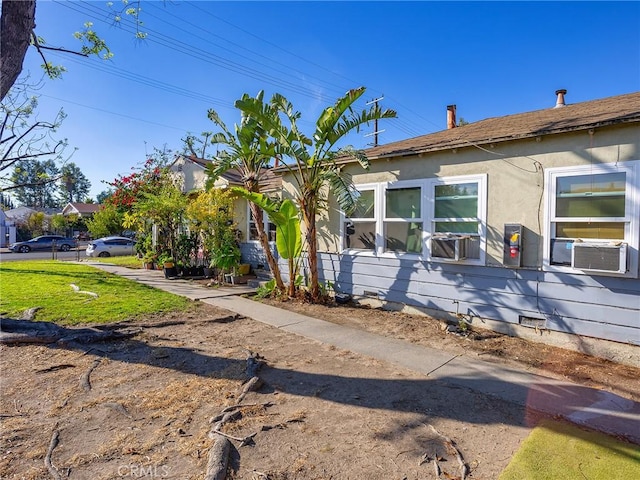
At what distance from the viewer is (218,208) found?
11711 millimetres

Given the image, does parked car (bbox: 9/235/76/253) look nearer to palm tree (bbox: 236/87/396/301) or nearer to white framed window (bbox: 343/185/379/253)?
palm tree (bbox: 236/87/396/301)

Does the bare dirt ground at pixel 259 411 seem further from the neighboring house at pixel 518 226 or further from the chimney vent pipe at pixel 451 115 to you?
the chimney vent pipe at pixel 451 115

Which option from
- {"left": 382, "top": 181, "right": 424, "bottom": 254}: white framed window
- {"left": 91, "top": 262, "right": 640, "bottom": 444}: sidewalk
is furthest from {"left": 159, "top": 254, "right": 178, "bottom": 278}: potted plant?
{"left": 382, "top": 181, "right": 424, "bottom": 254}: white framed window

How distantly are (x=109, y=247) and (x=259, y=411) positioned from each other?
25.6 metres

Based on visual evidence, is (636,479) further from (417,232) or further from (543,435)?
(417,232)

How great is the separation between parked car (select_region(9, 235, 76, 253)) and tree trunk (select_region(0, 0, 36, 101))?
33011 millimetres

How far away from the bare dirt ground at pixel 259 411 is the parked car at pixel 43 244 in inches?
1318

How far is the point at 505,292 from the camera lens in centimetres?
611

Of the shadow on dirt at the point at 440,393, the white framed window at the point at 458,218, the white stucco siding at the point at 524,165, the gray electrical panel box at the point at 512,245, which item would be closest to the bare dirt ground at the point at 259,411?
the shadow on dirt at the point at 440,393

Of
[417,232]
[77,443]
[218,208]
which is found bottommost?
[77,443]

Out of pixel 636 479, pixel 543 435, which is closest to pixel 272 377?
pixel 543 435

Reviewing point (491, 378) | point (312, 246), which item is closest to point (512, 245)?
point (491, 378)

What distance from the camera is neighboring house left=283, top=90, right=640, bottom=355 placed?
16.5 feet

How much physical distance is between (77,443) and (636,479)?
14.4ft
